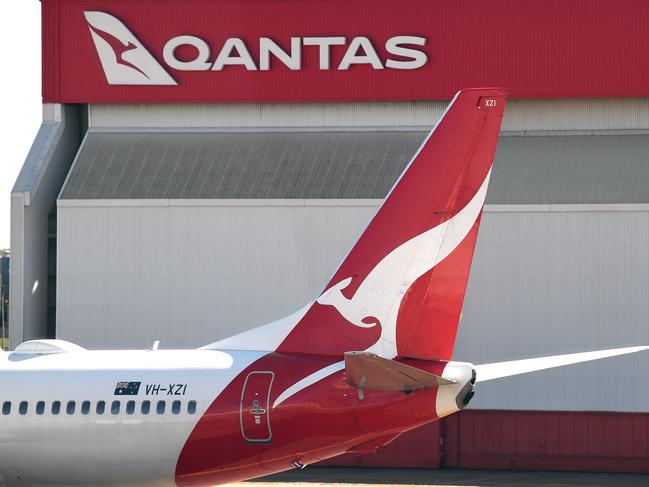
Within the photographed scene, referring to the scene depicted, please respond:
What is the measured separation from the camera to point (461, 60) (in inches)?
1877

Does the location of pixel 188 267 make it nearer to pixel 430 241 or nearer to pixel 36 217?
pixel 36 217

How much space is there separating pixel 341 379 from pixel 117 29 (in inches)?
1147

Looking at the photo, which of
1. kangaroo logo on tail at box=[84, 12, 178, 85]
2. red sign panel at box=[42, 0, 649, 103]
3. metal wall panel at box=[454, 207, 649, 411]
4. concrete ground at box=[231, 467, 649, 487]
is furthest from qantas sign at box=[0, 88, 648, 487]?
kangaroo logo on tail at box=[84, 12, 178, 85]

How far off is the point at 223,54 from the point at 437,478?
1928 cm

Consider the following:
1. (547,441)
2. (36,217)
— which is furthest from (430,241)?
(36,217)

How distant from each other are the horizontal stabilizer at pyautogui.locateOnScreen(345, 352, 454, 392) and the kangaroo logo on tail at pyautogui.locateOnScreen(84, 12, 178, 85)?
92.1ft

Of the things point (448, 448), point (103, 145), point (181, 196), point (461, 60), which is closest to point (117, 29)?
point (103, 145)

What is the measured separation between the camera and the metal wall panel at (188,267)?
4447cm

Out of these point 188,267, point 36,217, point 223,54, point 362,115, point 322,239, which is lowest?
point 188,267

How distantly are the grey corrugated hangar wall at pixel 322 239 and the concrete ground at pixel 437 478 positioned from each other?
105 inches

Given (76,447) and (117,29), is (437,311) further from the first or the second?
(117,29)

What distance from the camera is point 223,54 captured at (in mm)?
49000

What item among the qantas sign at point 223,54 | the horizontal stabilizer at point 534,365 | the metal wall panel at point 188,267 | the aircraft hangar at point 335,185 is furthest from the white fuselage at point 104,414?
the qantas sign at point 223,54

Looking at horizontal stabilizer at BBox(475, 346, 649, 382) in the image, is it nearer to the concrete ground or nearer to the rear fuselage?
the rear fuselage
